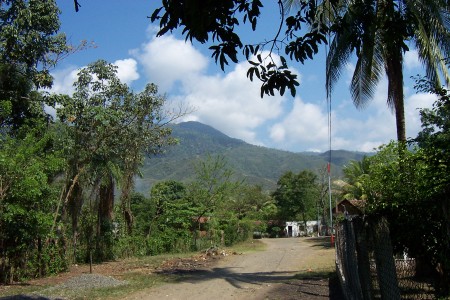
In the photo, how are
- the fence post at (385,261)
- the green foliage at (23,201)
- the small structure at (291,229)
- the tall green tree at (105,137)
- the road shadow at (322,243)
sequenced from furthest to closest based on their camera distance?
1. the small structure at (291,229)
2. the road shadow at (322,243)
3. the tall green tree at (105,137)
4. the green foliage at (23,201)
5. the fence post at (385,261)

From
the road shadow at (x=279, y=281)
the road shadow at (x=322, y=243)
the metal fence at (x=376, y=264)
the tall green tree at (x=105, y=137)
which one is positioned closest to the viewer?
the metal fence at (x=376, y=264)

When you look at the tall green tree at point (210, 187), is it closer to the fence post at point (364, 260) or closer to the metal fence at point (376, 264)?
the metal fence at point (376, 264)

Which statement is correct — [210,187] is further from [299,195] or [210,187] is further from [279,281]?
[299,195]

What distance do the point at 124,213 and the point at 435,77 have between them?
692 inches

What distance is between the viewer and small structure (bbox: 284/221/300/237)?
60.1 meters

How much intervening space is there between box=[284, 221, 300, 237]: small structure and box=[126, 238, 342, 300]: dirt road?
131 ft

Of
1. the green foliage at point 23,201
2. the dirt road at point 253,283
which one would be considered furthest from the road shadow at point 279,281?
the green foliage at point 23,201

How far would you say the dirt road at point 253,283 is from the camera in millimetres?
11891

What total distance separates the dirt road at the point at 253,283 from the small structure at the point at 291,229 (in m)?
40.0

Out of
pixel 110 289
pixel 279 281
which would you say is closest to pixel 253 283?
pixel 279 281

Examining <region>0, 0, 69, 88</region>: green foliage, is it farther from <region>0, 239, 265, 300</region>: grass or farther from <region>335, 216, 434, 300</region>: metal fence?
<region>335, 216, 434, 300</region>: metal fence

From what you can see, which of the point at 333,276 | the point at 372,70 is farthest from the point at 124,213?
the point at 372,70

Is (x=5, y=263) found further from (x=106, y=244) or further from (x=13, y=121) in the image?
(x=106, y=244)

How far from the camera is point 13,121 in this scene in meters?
18.4
